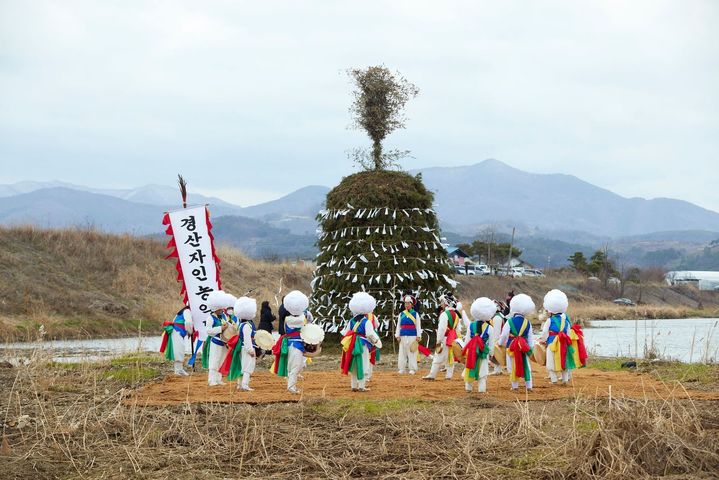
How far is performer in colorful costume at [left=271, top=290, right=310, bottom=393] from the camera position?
12.1 metres

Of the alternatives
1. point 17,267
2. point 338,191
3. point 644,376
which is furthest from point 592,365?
point 17,267

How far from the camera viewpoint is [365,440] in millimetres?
8516

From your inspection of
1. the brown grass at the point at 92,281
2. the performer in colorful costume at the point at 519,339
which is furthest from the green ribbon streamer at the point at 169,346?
the brown grass at the point at 92,281

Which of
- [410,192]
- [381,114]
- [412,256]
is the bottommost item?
[412,256]

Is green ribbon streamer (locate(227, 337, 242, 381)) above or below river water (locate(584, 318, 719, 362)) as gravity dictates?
above

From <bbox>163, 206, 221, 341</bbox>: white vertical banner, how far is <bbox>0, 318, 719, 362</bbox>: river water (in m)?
1.10

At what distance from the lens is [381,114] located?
20.2m

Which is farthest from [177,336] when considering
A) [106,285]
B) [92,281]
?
[92,281]

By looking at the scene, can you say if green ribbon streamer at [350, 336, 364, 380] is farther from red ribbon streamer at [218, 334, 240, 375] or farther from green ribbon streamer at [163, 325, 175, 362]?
green ribbon streamer at [163, 325, 175, 362]

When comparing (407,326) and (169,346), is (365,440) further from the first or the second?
(169,346)

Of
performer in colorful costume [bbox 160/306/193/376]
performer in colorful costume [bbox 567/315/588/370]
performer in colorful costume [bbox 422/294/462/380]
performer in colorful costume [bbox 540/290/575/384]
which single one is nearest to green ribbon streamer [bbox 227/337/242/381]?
performer in colorful costume [bbox 160/306/193/376]

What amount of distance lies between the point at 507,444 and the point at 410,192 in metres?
11.9

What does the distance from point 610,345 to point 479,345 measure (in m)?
13.5

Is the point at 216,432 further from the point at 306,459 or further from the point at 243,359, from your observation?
the point at 243,359
